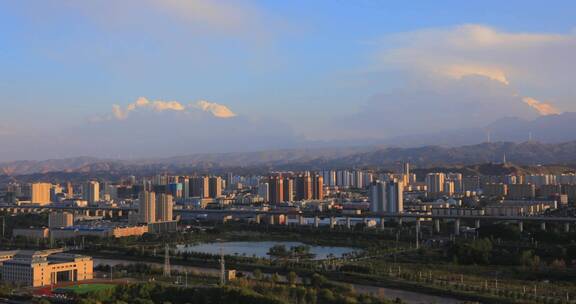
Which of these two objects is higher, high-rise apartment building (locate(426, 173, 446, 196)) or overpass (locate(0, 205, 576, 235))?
high-rise apartment building (locate(426, 173, 446, 196))

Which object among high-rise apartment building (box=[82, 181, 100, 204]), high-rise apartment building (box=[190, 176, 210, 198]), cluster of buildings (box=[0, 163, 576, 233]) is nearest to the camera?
cluster of buildings (box=[0, 163, 576, 233])

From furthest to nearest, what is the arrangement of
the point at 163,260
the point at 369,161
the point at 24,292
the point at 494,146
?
the point at 369,161 → the point at 494,146 → the point at 163,260 → the point at 24,292

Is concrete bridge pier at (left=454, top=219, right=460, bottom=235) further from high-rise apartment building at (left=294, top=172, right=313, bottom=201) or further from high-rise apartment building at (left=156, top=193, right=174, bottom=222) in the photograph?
high-rise apartment building at (left=294, top=172, right=313, bottom=201)

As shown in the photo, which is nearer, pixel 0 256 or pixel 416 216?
pixel 0 256

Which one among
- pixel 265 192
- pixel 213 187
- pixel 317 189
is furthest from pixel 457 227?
pixel 213 187

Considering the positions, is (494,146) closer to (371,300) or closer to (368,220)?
(368,220)

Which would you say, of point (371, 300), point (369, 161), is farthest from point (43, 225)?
point (369, 161)

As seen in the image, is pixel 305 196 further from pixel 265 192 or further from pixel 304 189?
pixel 265 192

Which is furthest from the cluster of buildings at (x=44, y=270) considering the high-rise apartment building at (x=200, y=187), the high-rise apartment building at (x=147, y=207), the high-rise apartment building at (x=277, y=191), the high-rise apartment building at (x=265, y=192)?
the high-rise apartment building at (x=200, y=187)

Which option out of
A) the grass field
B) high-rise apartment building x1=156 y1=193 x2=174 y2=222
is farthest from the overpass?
the grass field
